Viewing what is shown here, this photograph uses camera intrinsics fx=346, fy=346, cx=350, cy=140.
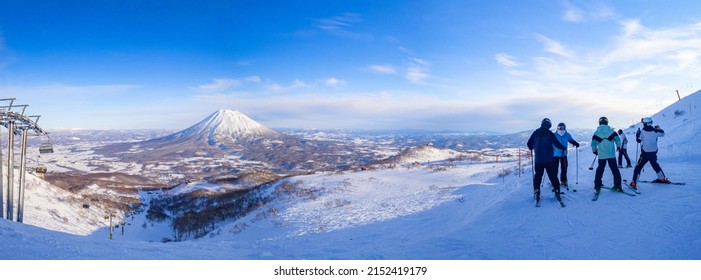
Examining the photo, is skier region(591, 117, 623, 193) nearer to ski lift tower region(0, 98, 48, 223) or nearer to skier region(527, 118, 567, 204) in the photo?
skier region(527, 118, 567, 204)

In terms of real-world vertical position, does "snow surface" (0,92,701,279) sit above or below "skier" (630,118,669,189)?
below

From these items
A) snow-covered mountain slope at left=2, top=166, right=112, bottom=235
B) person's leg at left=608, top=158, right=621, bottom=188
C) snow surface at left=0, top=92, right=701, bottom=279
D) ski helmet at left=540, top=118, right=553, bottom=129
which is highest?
ski helmet at left=540, top=118, right=553, bottom=129

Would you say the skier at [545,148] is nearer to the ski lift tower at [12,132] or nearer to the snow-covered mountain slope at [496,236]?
the snow-covered mountain slope at [496,236]

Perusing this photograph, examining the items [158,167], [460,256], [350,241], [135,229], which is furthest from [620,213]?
[158,167]

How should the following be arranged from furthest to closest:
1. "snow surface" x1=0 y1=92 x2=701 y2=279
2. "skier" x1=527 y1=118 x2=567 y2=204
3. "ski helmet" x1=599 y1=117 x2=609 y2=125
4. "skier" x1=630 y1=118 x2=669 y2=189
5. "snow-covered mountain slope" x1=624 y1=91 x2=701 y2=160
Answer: "snow-covered mountain slope" x1=624 y1=91 x2=701 y2=160 → "skier" x1=630 y1=118 x2=669 y2=189 → "ski helmet" x1=599 y1=117 x2=609 y2=125 → "skier" x1=527 y1=118 x2=567 y2=204 → "snow surface" x1=0 y1=92 x2=701 y2=279

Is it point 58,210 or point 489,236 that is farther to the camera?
point 58,210

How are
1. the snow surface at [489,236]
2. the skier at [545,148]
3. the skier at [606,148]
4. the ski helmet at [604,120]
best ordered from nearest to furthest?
1. the snow surface at [489,236]
2. the skier at [545,148]
3. the skier at [606,148]
4. the ski helmet at [604,120]

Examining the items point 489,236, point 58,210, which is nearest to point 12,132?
point 58,210

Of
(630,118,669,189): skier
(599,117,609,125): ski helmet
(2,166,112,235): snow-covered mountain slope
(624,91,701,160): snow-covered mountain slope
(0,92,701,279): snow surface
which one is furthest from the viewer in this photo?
(2,166,112,235): snow-covered mountain slope

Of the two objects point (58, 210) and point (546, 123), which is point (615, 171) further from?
point (58, 210)

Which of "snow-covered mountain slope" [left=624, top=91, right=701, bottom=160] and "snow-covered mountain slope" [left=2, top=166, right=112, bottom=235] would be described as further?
"snow-covered mountain slope" [left=2, top=166, right=112, bottom=235]

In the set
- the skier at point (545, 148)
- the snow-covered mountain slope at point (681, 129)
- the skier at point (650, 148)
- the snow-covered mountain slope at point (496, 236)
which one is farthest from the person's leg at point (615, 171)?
the snow-covered mountain slope at point (681, 129)

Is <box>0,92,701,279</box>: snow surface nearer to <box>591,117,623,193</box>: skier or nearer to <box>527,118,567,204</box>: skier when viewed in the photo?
<box>591,117,623,193</box>: skier

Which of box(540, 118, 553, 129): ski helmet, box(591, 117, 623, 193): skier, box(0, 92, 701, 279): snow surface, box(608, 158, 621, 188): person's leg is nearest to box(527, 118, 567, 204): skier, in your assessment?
box(540, 118, 553, 129): ski helmet
